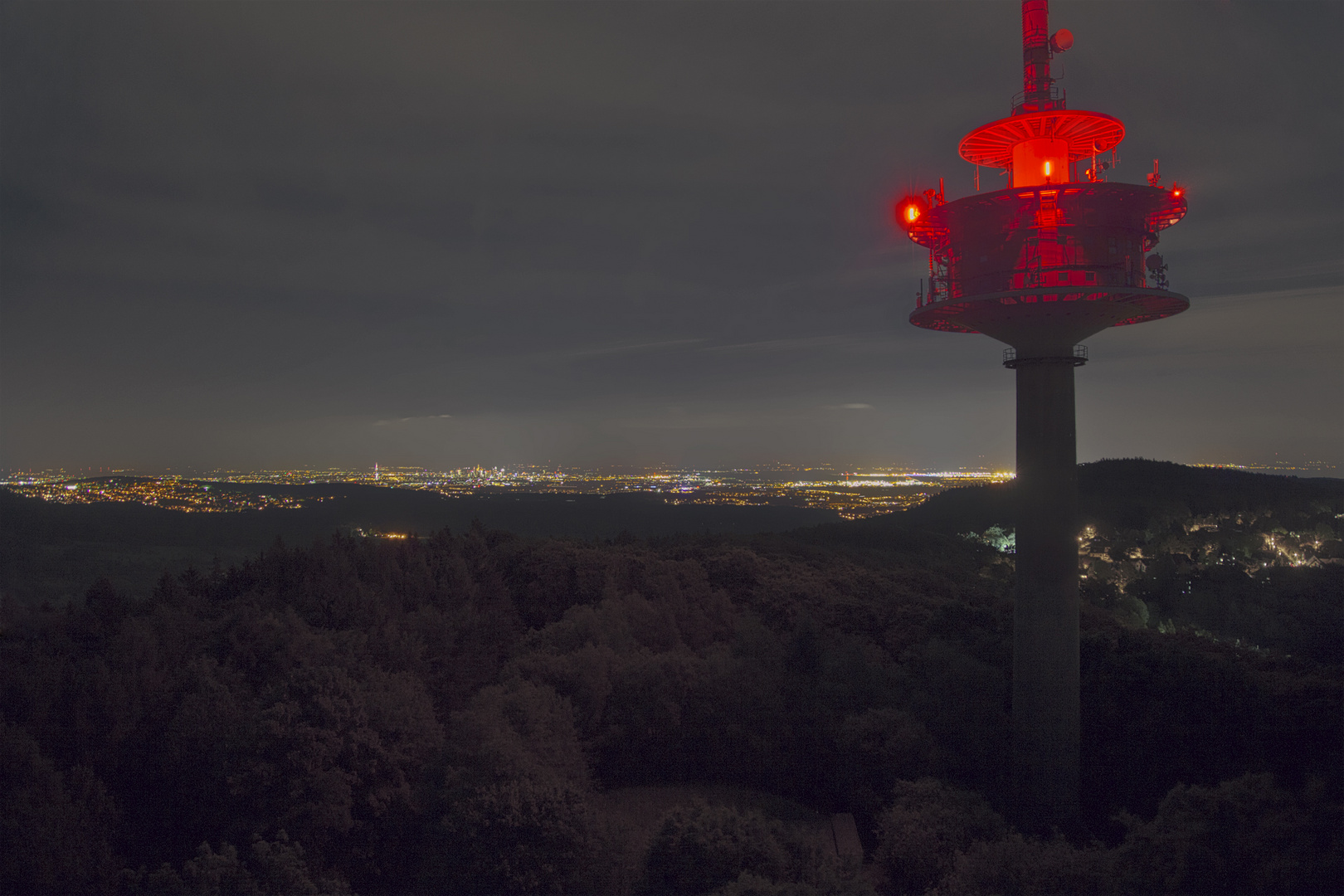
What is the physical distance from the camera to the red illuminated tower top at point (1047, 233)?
17.1m

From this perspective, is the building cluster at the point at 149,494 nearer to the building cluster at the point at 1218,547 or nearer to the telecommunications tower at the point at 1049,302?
the telecommunications tower at the point at 1049,302

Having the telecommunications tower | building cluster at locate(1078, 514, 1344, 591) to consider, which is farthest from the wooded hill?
building cluster at locate(1078, 514, 1344, 591)

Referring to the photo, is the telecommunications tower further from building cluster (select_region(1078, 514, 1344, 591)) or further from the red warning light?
building cluster (select_region(1078, 514, 1344, 591))

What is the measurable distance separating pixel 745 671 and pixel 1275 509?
233 ft

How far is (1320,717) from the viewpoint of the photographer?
14977 millimetres

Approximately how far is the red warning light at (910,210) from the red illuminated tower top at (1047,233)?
0.07 feet

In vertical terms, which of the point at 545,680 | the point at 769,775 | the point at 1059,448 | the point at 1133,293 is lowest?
the point at 769,775

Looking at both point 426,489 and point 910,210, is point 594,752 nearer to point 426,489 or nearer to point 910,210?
point 910,210

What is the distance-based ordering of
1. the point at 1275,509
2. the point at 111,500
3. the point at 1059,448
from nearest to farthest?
1. the point at 1059,448
2. the point at 1275,509
3. the point at 111,500

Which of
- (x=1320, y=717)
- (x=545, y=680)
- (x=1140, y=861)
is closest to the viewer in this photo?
(x=1140, y=861)

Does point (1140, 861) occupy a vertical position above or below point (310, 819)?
above

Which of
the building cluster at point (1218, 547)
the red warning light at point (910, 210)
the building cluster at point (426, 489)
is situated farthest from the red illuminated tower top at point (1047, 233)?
the building cluster at point (426, 489)

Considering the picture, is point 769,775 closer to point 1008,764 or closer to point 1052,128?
point 1008,764

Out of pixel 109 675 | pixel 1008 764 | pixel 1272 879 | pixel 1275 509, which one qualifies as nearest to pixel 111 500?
pixel 109 675
